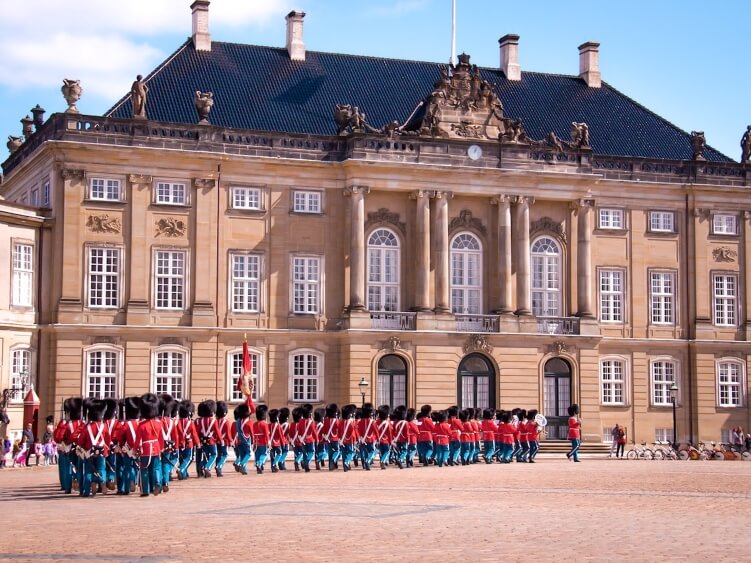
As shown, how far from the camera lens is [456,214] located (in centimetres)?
5400

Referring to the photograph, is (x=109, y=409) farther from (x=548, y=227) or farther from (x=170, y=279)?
(x=548, y=227)

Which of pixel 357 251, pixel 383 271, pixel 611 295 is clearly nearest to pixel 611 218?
pixel 611 295

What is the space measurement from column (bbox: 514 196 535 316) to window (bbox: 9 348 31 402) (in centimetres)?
1834

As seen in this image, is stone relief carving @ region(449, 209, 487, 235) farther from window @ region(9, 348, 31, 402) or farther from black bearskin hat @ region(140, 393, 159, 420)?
black bearskin hat @ region(140, 393, 159, 420)

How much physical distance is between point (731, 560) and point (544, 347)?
3834 centimetres

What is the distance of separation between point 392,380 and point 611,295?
1024 cm

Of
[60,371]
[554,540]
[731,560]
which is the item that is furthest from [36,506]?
[60,371]

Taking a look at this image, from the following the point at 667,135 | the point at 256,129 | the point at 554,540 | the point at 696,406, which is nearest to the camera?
the point at 554,540

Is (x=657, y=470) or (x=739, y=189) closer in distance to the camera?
(x=657, y=470)

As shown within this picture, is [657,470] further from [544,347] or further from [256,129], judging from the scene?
[256,129]

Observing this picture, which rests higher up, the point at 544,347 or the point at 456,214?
the point at 456,214

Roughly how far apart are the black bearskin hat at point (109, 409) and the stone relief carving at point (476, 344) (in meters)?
26.1

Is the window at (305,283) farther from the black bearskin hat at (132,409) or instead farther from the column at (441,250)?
the black bearskin hat at (132,409)

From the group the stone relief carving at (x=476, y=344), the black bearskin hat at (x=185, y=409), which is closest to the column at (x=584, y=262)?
the stone relief carving at (x=476, y=344)
